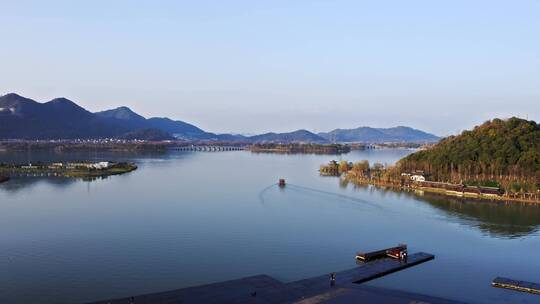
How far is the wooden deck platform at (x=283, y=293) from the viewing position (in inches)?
442

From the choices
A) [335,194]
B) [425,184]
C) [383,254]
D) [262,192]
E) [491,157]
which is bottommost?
[383,254]

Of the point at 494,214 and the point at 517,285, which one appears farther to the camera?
the point at 494,214

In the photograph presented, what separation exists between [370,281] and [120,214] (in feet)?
43.0

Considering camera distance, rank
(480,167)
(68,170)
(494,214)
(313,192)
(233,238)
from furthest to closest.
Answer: (68,170) → (480,167) → (313,192) → (494,214) → (233,238)

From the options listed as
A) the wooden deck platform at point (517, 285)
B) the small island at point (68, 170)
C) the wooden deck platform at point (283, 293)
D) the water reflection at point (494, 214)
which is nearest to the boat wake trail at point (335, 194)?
the water reflection at point (494, 214)

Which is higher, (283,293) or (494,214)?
(494,214)

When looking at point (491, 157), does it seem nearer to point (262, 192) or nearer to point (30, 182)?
point (262, 192)

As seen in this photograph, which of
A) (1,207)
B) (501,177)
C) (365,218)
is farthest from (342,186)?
(1,207)

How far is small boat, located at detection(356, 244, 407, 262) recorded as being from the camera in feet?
50.2

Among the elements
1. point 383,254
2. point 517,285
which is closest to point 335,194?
point 383,254

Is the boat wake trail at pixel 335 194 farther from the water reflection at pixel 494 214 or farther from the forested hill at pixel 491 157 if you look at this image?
the forested hill at pixel 491 157

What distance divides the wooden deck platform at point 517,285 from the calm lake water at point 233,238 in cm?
27

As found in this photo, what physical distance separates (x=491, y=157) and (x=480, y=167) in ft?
3.64

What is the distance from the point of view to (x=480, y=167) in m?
34.9
